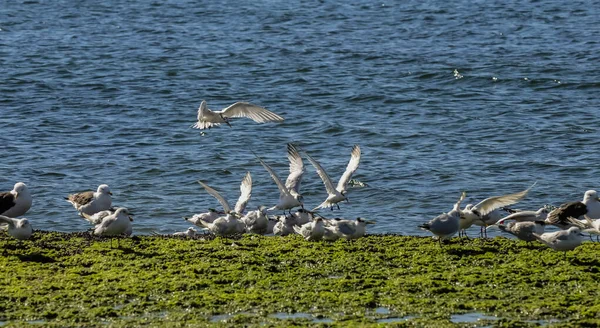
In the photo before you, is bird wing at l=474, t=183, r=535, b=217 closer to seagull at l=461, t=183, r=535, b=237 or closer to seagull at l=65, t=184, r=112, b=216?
seagull at l=461, t=183, r=535, b=237

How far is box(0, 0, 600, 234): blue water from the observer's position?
22.1m

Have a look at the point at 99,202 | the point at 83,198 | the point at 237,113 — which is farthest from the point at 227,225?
the point at 237,113

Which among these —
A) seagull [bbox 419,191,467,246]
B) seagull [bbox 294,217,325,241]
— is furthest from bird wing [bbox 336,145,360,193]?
seagull [bbox 419,191,467,246]

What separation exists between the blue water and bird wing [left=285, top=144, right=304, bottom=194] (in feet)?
4.84

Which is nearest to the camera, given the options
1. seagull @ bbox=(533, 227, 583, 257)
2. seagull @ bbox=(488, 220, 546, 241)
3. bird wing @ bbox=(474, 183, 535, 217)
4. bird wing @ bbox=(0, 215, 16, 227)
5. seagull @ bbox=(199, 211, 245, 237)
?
seagull @ bbox=(533, 227, 583, 257)

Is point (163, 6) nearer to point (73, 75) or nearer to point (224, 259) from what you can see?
point (73, 75)

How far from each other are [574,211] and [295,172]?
5.22 m

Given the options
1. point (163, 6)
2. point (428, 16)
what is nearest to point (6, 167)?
point (428, 16)

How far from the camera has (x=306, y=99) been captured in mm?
32156

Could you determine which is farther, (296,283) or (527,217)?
(527,217)

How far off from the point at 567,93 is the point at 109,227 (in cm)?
1969

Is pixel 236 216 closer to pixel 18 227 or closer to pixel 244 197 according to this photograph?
pixel 244 197

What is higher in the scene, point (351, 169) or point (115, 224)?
point (115, 224)

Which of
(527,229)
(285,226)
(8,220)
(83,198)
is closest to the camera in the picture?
(8,220)
